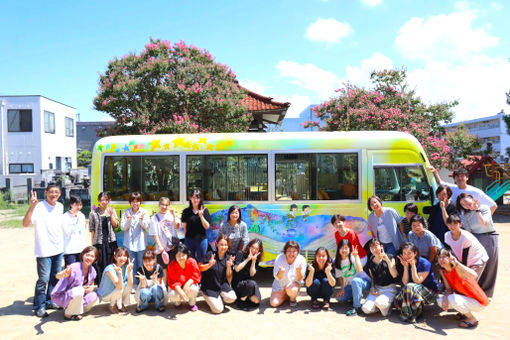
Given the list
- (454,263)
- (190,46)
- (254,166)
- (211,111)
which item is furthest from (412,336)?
(190,46)

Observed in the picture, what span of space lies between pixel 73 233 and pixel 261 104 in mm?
11932

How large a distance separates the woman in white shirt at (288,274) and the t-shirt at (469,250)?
210cm

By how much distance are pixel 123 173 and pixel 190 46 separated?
8150mm

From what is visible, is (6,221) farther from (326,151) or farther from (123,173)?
(326,151)

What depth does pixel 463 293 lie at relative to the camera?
15.4ft

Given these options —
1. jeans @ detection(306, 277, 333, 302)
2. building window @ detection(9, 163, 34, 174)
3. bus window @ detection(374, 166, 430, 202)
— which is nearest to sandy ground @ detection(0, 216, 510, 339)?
jeans @ detection(306, 277, 333, 302)

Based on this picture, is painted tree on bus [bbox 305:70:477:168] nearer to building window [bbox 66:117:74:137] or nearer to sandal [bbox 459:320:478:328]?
sandal [bbox 459:320:478:328]

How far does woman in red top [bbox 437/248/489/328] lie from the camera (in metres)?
4.62

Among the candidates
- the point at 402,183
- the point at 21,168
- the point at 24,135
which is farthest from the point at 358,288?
the point at 21,168

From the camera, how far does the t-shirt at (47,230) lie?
17.0 feet

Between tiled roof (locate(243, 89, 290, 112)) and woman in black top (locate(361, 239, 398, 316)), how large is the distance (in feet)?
35.9

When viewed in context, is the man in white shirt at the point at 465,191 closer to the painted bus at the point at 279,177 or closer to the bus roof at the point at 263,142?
the painted bus at the point at 279,177

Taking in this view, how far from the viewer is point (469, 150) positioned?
20.0 meters

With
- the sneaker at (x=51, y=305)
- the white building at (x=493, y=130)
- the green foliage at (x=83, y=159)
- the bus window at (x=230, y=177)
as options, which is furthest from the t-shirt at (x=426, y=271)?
the white building at (x=493, y=130)
